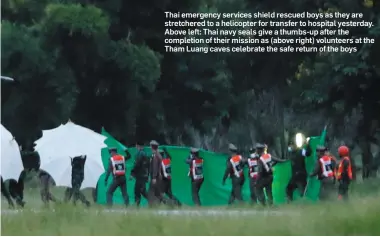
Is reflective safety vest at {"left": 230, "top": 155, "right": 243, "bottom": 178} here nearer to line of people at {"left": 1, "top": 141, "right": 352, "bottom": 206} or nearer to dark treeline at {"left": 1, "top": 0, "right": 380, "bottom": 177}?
line of people at {"left": 1, "top": 141, "right": 352, "bottom": 206}

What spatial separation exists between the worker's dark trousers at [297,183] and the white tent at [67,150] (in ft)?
10.5

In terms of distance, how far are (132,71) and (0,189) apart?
4.74 m

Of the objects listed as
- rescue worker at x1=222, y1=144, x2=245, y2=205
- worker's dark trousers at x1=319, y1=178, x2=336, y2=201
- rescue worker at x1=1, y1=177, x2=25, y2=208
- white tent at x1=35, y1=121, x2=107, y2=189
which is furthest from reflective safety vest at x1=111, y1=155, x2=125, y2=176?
worker's dark trousers at x1=319, y1=178, x2=336, y2=201

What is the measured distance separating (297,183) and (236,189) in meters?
1.02

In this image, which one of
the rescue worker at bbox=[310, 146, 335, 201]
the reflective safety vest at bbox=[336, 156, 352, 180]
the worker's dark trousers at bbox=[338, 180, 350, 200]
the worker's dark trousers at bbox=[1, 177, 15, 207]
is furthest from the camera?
the rescue worker at bbox=[310, 146, 335, 201]

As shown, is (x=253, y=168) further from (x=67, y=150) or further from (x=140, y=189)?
(x=67, y=150)

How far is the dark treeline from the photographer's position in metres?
19.5

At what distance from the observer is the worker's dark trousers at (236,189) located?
19031 millimetres

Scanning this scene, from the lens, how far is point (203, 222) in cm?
1511

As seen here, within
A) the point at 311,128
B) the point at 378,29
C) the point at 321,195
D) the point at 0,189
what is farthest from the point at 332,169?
the point at 0,189

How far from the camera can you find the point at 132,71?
21484mm

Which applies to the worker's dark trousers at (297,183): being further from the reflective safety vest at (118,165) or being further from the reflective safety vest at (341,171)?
the reflective safety vest at (118,165)

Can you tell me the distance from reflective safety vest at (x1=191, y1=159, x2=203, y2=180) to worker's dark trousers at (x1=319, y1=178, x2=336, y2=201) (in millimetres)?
2044

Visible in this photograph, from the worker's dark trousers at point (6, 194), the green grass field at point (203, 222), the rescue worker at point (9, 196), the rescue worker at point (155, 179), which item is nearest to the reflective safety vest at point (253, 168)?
the rescue worker at point (155, 179)
